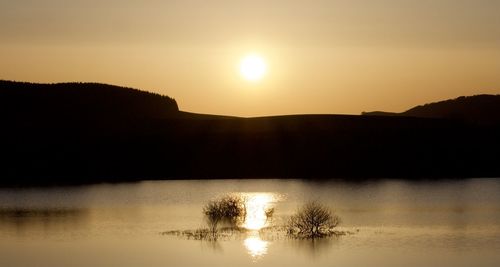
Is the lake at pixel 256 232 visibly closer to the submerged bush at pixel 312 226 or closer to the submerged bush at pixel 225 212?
the submerged bush at pixel 312 226

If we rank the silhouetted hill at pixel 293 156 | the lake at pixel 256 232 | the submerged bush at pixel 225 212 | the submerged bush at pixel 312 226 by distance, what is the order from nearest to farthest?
the lake at pixel 256 232
the submerged bush at pixel 312 226
the submerged bush at pixel 225 212
the silhouetted hill at pixel 293 156

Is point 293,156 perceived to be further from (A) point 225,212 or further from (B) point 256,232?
(B) point 256,232

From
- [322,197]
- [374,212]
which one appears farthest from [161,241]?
[322,197]

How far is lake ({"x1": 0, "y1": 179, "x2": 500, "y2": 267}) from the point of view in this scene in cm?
5100

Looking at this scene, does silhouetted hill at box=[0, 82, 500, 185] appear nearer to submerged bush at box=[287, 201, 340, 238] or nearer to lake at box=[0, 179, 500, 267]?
lake at box=[0, 179, 500, 267]

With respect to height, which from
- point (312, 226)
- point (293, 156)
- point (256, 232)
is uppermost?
point (293, 156)

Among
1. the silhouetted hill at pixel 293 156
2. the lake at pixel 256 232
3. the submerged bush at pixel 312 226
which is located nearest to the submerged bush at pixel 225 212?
the lake at pixel 256 232

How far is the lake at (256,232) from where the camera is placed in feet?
167

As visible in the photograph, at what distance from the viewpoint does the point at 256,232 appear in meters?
64.4

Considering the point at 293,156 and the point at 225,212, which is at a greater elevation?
the point at 293,156

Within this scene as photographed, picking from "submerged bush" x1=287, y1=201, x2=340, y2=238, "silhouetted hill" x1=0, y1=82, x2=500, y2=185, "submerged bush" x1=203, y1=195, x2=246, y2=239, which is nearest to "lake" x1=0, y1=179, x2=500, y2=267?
"submerged bush" x1=287, y1=201, x2=340, y2=238

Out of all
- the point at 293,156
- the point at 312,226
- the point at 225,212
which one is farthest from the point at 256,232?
the point at 293,156

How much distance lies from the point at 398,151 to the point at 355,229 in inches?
4759

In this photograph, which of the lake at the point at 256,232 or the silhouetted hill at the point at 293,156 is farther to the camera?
the silhouetted hill at the point at 293,156
